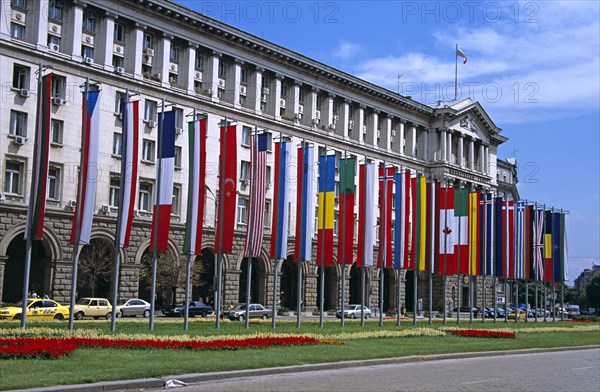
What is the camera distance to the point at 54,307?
150ft

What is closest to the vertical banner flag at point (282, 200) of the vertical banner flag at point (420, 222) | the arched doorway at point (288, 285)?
the vertical banner flag at point (420, 222)

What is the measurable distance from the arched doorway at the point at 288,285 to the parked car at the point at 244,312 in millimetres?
13449

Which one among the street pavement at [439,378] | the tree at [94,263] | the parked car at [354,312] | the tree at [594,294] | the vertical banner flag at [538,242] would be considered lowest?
the parked car at [354,312]

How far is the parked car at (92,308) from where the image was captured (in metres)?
48.5

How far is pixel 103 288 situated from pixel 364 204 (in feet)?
85.9

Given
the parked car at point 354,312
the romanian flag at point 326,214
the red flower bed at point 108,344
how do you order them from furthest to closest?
the parked car at point 354,312, the romanian flag at point 326,214, the red flower bed at point 108,344

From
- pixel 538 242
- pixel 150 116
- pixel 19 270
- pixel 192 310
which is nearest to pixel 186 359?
pixel 192 310

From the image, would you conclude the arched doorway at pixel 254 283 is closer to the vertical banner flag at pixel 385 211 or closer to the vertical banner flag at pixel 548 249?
the vertical banner flag at pixel 548 249

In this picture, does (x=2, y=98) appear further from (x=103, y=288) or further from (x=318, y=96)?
(x=318, y=96)

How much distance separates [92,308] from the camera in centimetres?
4938

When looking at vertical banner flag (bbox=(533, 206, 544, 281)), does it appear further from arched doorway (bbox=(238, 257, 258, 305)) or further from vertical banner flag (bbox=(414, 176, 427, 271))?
arched doorway (bbox=(238, 257, 258, 305))

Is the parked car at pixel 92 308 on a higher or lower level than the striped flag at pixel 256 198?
lower

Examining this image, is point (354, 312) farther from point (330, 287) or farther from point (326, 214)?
point (326, 214)

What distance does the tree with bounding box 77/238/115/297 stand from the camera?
54.5 meters
